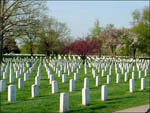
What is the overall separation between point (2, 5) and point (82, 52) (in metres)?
10.8

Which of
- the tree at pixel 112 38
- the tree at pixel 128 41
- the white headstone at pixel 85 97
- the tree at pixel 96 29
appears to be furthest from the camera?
the tree at pixel 96 29

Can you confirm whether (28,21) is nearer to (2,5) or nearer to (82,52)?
(2,5)

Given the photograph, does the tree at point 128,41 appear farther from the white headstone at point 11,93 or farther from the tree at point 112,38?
the white headstone at point 11,93

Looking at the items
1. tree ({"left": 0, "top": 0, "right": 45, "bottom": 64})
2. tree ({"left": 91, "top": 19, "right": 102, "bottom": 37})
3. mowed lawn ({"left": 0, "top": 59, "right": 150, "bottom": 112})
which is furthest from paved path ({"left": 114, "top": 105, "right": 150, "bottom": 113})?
tree ({"left": 91, "top": 19, "right": 102, "bottom": 37})

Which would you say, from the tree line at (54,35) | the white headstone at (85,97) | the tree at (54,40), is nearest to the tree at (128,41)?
the tree line at (54,35)

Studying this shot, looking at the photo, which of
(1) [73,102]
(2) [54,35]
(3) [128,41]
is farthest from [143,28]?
(1) [73,102]

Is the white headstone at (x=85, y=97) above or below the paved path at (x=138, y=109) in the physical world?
above

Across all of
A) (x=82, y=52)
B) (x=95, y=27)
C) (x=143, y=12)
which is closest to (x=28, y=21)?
(x=82, y=52)

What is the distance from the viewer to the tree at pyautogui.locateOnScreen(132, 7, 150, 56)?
5031cm

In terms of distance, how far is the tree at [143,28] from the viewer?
165ft

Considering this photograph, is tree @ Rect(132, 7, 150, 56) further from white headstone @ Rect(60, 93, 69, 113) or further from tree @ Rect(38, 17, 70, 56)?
white headstone @ Rect(60, 93, 69, 113)

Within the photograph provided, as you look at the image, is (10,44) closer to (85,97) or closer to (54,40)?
(54,40)

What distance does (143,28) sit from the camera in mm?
53094

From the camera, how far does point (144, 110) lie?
25.1 feet
